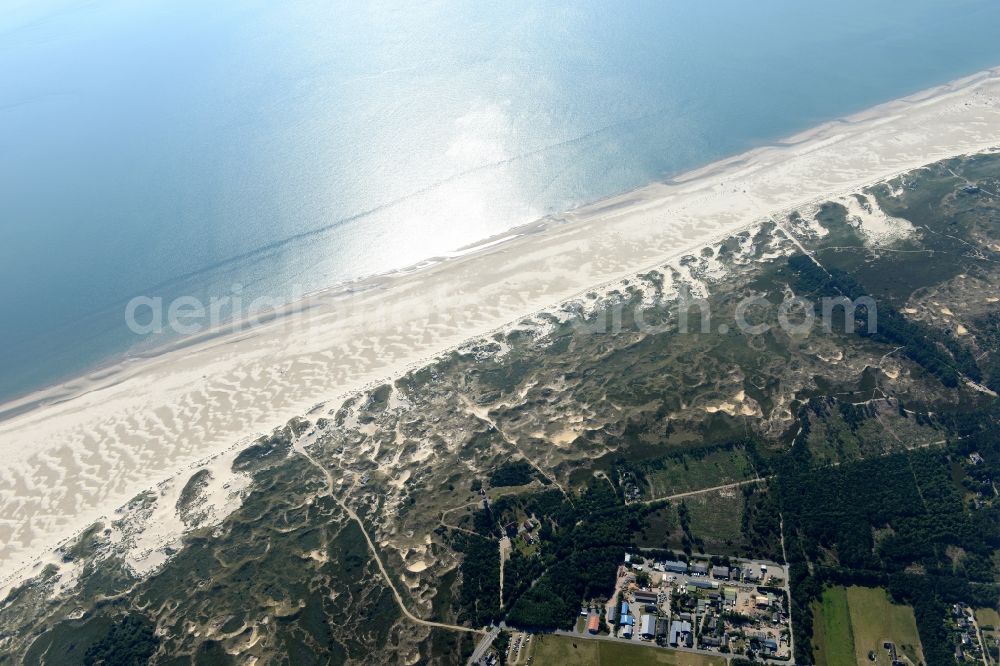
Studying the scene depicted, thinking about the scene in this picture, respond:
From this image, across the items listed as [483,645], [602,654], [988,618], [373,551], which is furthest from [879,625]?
[373,551]

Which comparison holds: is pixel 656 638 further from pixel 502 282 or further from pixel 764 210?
pixel 764 210

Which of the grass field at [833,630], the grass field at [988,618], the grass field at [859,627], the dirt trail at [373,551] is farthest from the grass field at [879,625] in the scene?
the dirt trail at [373,551]

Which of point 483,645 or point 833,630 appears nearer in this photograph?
point 833,630

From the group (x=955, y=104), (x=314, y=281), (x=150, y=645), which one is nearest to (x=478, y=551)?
(x=150, y=645)

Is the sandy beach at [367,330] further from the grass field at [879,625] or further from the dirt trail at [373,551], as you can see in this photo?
the grass field at [879,625]

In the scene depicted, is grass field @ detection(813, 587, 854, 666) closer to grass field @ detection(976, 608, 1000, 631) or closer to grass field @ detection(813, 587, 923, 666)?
grass field @ detection(813, 587, 923, 666)

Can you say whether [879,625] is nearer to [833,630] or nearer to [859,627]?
[859,627]

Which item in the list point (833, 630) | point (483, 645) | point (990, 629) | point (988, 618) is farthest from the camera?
point (483, 645)
